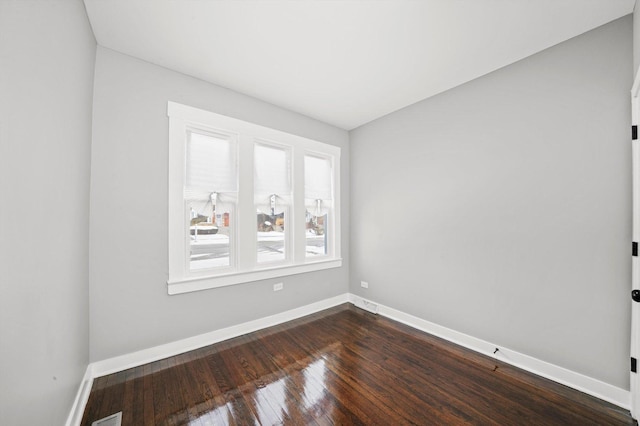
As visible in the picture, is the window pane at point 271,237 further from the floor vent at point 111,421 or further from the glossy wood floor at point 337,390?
the floor vent at point 111,421

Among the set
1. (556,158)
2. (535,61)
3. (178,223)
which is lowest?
(178,223)

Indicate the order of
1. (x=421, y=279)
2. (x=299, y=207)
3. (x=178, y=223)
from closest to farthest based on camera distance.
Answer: (x=178, y=223), (x=421, y=279), (x=299, y=207)

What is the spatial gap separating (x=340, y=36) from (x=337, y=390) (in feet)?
10.2

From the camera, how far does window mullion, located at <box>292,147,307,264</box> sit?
356 cm

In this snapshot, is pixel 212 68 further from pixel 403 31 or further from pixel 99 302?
pixel 99 302

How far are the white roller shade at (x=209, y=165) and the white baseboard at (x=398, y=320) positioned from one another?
163cm

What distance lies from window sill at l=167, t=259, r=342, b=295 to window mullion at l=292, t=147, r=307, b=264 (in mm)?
168

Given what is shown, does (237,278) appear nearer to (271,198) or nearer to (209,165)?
(271,198)

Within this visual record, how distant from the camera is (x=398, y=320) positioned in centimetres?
340

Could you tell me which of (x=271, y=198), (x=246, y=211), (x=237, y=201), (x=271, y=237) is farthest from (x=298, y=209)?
(x=237, y=201)

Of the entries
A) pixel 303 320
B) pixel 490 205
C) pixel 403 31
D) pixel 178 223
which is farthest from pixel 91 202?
pixel 490 205

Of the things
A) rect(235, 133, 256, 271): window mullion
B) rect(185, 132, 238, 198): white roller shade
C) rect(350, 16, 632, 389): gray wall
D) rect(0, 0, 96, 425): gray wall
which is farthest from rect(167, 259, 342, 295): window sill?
rect(350, 16, 632, 389): gray wall

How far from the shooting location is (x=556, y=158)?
7.14 ft

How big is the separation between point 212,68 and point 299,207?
200 centimetres
